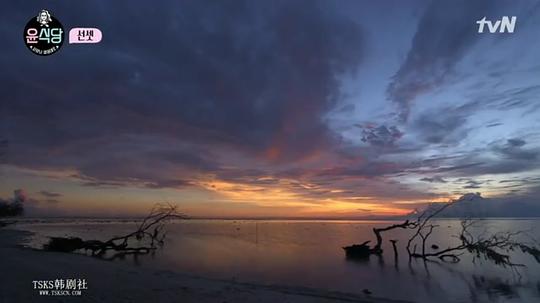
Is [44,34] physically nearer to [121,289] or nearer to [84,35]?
[84,35]

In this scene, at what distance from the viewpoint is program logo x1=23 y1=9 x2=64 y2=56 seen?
243 inches

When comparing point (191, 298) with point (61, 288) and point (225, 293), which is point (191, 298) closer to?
point (225, 293)

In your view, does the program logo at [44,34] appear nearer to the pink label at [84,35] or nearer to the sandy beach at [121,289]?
the pink label at [84,35]

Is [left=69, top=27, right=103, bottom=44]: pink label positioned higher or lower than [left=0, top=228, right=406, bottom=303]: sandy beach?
higher

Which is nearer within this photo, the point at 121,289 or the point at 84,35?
the point at 84,35

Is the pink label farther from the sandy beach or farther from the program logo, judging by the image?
the sandy beach

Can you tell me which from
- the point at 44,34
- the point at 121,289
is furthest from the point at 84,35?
the point at 121,289

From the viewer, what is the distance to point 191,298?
27.0ft

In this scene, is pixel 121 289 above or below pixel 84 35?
below

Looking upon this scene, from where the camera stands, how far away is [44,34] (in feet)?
20.6

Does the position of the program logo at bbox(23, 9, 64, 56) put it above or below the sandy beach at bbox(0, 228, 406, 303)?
above

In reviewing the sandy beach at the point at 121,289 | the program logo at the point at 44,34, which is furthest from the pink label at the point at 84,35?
the sandy beach at the point at 121,289

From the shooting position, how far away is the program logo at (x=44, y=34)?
6176mm

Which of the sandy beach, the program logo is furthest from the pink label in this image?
the sandy beach
